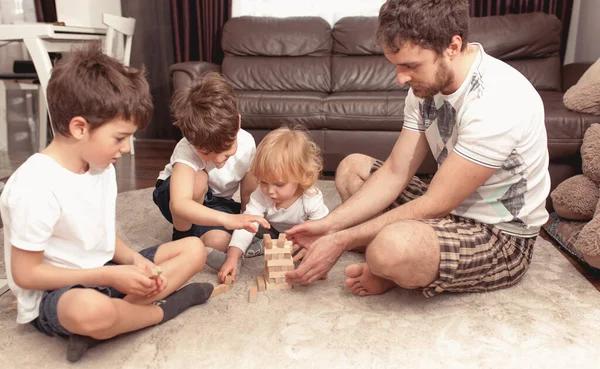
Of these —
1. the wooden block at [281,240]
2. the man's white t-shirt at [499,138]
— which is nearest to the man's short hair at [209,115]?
the wooden block at [281,240]

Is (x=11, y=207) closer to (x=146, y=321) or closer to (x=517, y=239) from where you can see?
(x=146, y=321)

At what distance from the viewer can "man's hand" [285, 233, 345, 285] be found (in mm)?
1571

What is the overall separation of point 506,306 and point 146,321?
1.02m

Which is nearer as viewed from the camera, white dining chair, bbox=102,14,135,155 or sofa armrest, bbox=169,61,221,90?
sofa armrest, bbox=169,61,221,90

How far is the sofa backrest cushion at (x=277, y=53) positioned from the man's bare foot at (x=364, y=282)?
2269 mm

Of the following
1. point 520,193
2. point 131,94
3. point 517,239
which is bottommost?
point 517,239

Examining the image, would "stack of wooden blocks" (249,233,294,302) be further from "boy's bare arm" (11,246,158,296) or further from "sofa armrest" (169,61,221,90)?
"sofa armrest" (169,61,221,90)

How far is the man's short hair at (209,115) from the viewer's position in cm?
163

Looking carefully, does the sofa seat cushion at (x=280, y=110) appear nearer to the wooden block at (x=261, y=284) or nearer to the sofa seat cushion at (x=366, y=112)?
the sofa seat cushion at (x=366, y=112)

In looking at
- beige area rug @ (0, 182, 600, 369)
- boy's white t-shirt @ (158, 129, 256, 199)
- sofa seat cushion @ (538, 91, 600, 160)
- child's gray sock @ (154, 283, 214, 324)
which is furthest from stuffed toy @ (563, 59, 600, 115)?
child's gray sock @ (154, 283, 214, 324)

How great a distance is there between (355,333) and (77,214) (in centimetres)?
76

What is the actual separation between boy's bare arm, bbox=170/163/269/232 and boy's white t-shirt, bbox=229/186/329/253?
168 millimetres

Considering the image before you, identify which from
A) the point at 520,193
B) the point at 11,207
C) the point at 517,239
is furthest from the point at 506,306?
the point at 11,207

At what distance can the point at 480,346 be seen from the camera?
4.53ft
